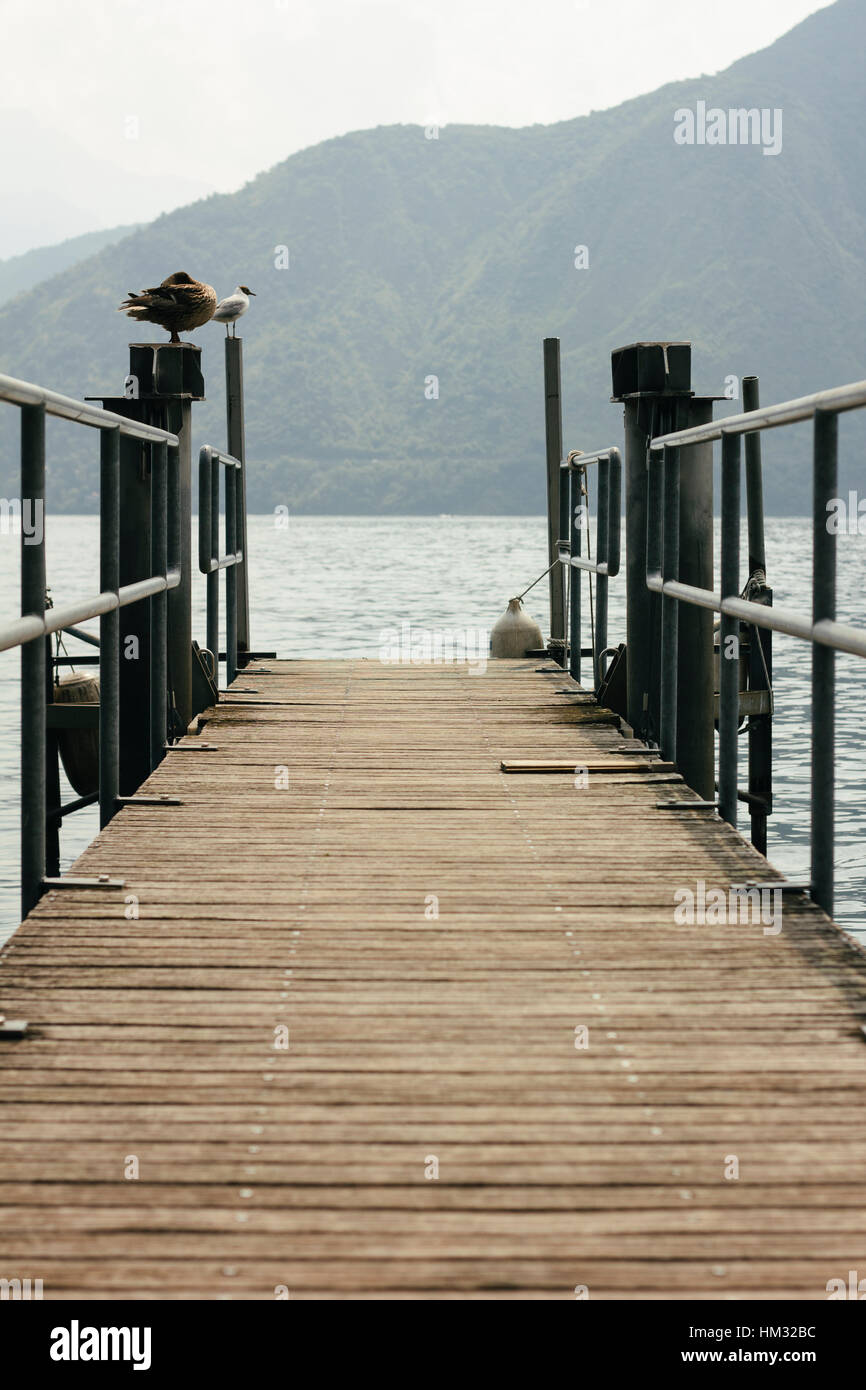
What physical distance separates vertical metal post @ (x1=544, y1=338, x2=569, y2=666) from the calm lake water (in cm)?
250

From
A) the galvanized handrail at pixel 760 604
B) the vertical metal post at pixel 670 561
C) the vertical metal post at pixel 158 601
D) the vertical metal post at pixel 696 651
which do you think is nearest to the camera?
the galvanized handrail at pixel 760 604

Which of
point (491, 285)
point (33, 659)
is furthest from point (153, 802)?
point (491, 285)

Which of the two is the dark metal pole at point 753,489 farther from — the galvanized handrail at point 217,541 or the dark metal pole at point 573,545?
the galvanized handrail at point 217,541

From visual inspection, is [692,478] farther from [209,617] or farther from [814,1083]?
[814,1083]

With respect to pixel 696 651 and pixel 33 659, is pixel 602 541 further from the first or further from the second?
pixel 33 659

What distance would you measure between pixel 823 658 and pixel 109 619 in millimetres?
1983

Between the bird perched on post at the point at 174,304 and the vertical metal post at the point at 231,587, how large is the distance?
939 mm

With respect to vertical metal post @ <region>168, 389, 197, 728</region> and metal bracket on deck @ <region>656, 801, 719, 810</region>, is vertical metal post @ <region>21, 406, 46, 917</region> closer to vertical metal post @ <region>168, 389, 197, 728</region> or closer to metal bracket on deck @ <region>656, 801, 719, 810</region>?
metal bracket on deck @ <region>656, 801, 719, 810</region>

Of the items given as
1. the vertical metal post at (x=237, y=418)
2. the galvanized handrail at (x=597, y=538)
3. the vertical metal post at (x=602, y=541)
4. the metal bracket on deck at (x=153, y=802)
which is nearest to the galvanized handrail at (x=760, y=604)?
the galvanized handrail at (x=597, y=538)

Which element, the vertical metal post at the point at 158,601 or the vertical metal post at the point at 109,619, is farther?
the vertical metal post at the point at 158,601

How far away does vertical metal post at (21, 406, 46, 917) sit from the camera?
3307 mm

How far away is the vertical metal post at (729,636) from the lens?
4043 millimetres

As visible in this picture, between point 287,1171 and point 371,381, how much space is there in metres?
110

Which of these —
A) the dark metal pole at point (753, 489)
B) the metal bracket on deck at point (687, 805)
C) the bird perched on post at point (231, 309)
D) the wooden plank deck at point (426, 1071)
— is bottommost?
the wooden plank deck at point (426, 1071)
